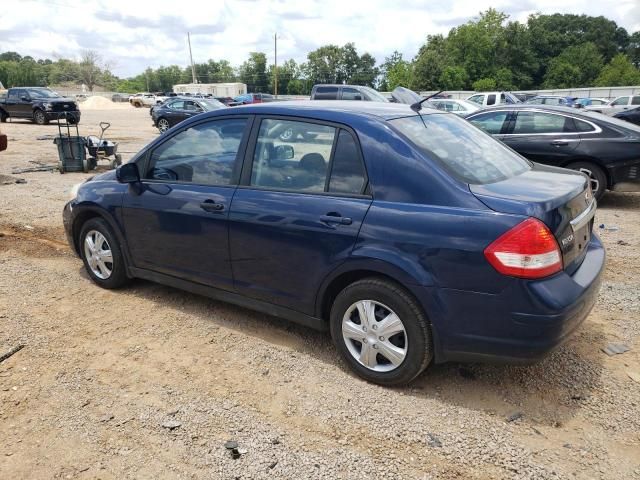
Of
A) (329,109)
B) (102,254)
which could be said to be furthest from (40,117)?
(329,109)

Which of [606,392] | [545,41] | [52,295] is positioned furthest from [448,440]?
[545,41]

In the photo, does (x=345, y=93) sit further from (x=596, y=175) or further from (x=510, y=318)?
(x=510, y=318)

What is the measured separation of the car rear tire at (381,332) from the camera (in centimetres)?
302

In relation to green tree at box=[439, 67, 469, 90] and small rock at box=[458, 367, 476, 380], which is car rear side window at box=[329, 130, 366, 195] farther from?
green tree at box=[439, 67, 469, 90]

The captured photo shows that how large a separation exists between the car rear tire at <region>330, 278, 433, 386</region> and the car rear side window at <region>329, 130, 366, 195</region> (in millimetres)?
584

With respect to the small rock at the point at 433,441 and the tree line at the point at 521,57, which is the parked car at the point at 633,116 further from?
the tree line at the point at 521,57

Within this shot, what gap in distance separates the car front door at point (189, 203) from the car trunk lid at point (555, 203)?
1.78 m

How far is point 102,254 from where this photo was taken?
4723 millimetres

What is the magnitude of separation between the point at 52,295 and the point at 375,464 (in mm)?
3490

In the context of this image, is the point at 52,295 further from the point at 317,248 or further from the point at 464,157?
the point at 464,157

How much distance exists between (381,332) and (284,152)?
4.55 ft

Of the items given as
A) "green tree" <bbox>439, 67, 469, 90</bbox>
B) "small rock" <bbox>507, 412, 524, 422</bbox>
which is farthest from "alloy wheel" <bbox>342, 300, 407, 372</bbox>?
"green tree" <bbox>439, 67, 469, 90</bbox>

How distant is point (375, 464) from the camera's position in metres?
2.63

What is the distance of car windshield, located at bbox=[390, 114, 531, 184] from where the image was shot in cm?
316
